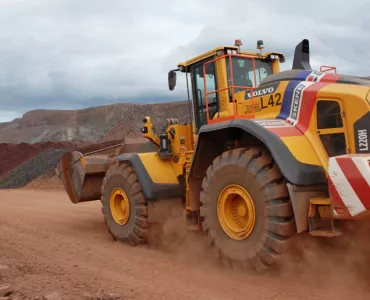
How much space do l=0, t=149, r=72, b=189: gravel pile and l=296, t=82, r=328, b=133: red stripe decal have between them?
739 inches

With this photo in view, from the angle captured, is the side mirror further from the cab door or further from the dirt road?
the dirt road

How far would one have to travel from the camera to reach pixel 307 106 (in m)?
4.77

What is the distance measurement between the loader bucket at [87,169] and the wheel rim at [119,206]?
107 cm

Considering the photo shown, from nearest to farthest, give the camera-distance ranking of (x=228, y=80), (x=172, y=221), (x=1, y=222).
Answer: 1. (x=228, y=80)
2. (x=172, y=221)
3. (x=1, y=222)

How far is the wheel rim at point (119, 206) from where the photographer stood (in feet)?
22.8

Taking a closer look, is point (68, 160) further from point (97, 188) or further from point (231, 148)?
point (231, 148)

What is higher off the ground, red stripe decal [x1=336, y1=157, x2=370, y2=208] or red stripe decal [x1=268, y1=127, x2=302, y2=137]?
red stripe decal [x1=268, y1=127, x2=302, y2=137]

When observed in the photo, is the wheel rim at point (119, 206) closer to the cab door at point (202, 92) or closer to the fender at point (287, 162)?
the cab door at point (202, 92)

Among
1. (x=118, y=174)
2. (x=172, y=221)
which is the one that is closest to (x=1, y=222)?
(x=118, y=174)

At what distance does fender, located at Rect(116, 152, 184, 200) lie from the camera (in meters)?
6.58

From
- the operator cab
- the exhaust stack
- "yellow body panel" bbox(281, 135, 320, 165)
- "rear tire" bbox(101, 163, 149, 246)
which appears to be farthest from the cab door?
"yellow body panel" bbox(281, 135, 320, 165)

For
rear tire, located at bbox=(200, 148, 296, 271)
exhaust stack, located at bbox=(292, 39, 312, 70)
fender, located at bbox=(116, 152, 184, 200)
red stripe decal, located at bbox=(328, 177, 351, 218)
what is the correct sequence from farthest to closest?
fender, located at bbox=(116, 152, 184, 200), exhaust stack, located at bbox=(292, 39, 312, 70), rear tire, located at bbox=(200, 148, 296, 271), red stripe decal, located at bbox=(328, 177, 351, 218)

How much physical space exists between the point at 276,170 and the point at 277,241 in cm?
72

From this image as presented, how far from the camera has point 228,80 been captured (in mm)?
6180
